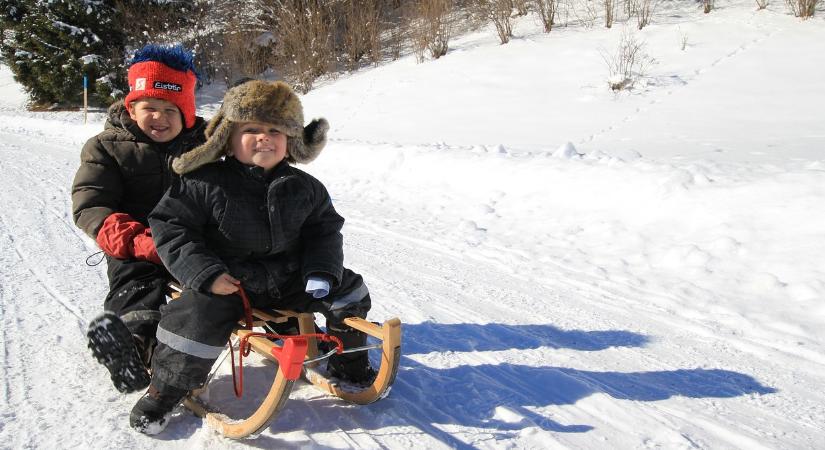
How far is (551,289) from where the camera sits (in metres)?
3.71

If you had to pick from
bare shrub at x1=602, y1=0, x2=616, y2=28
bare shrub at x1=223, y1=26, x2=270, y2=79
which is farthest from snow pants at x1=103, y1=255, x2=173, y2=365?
bare shrub at x1=223, y1=26, x2=270, y2=79

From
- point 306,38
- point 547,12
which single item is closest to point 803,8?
point 547,12

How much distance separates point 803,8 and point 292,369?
41.3ft

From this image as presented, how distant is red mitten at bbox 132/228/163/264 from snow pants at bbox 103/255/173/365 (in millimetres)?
141

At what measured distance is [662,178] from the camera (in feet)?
16.1

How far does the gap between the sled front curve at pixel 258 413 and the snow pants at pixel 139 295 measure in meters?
0.44

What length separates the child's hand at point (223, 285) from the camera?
2146 millimetres

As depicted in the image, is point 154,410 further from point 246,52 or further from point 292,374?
point 246,52

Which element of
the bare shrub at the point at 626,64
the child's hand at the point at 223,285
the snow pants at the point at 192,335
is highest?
the bare shrub at the point at 626,64

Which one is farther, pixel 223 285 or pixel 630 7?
pixel 630 7

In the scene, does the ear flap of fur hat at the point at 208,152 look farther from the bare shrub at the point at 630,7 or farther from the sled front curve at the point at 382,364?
the bare shrub at the point at 630,7

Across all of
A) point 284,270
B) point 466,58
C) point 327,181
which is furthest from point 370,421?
point 466,58

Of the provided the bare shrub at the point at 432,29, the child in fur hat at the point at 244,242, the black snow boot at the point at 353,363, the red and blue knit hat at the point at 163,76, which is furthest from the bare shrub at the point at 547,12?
the black snow boot at the point at 353,363

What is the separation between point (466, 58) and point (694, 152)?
8065 millimetres
